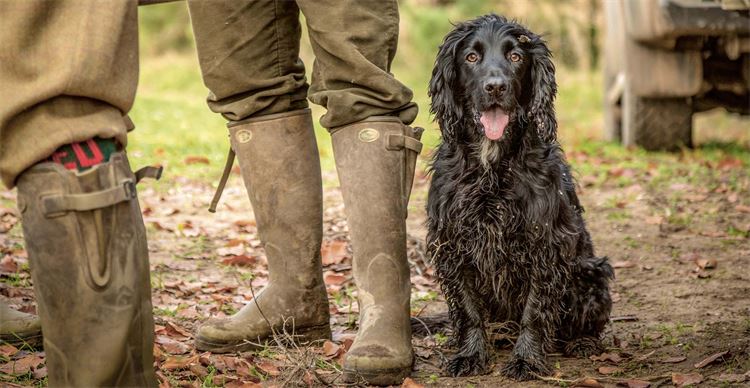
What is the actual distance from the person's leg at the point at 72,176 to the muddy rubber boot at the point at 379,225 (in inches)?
31.7

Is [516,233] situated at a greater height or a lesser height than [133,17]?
lesser

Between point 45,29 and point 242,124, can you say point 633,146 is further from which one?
point 45,29

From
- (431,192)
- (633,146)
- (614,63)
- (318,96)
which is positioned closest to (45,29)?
(318,96)

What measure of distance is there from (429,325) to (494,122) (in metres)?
0.81

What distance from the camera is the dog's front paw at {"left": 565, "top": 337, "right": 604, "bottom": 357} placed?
122 inches

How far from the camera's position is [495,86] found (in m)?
2.95

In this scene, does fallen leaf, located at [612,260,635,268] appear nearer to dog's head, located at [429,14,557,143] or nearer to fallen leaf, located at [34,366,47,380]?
dog's head, located at [429,14,557,143]

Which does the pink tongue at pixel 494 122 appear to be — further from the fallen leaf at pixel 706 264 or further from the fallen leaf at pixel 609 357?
the fallen leaf at pixel 706 264

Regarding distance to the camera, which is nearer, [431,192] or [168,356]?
[168,356]

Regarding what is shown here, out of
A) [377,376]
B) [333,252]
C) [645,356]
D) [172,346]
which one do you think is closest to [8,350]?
[172,346]

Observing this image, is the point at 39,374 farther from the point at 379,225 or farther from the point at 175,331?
the point at 379,225

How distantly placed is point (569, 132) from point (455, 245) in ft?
20.0

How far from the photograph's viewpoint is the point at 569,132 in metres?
8.86

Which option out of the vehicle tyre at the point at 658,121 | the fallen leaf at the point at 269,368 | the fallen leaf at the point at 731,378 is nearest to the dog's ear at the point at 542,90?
the fallen leaf at the point at 731,378
